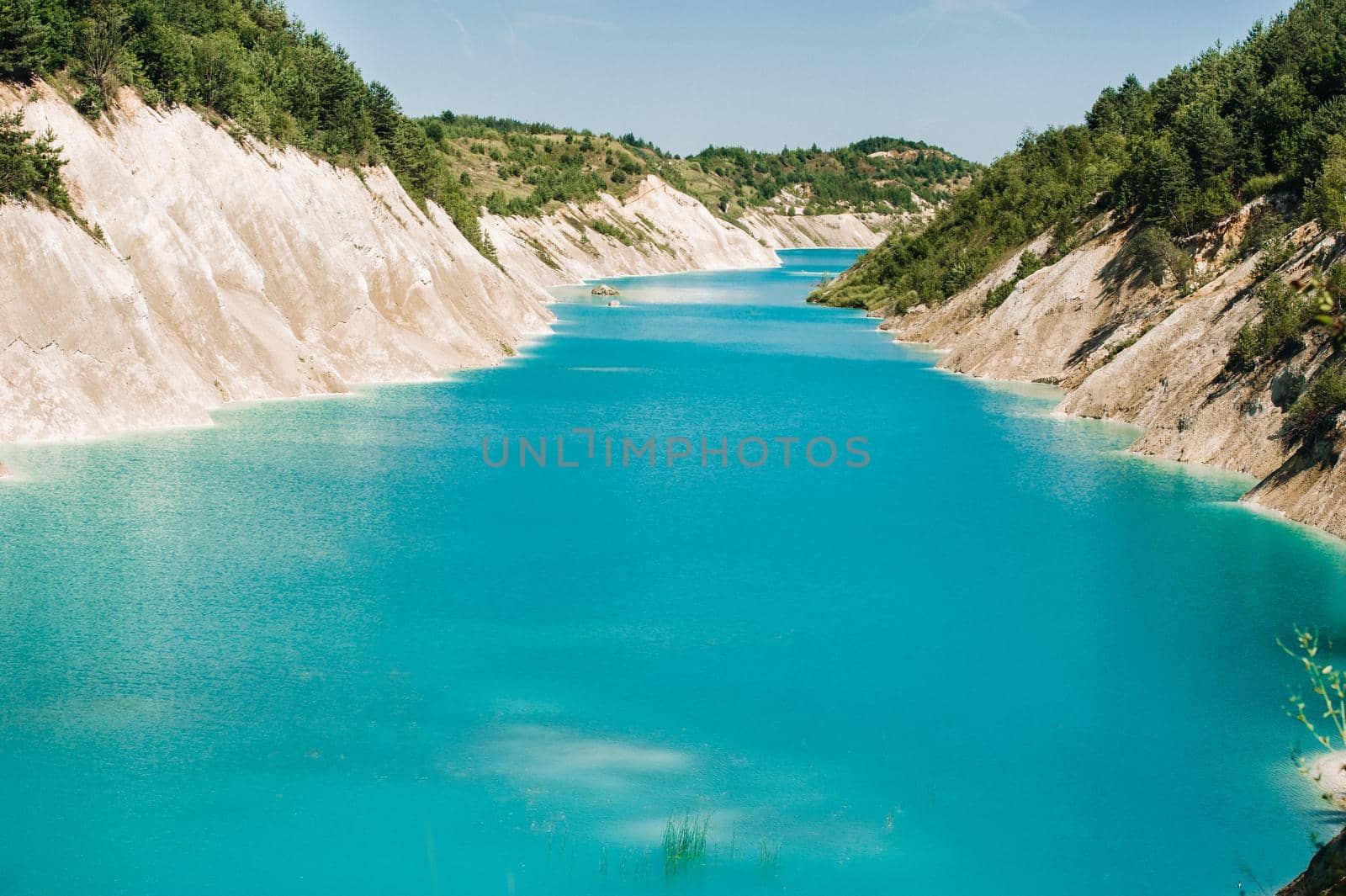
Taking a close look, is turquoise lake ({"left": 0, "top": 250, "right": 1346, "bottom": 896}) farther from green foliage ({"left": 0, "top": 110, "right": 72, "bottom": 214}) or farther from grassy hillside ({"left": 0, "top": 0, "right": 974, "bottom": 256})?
grassy hillside ({"left": 0, "top": 0, "right": 974, "bottom": 256})

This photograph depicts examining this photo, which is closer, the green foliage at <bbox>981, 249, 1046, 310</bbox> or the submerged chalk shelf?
the submerged chalk shelf

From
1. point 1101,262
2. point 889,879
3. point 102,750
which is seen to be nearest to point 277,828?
point 102,750

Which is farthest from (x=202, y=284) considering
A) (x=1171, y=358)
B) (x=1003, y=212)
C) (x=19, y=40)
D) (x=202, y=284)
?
(x=1003, y=212)

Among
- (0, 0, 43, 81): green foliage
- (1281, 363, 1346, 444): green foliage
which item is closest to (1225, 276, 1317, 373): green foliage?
(1281, 363, 1346, 444): green foliage

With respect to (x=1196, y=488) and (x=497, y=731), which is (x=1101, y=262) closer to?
(x=1196, y=488)

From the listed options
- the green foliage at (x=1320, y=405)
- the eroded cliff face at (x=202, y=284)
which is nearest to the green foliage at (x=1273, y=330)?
the green foliage at (x=1320, y=405)

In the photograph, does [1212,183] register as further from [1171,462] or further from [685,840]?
[685,840]

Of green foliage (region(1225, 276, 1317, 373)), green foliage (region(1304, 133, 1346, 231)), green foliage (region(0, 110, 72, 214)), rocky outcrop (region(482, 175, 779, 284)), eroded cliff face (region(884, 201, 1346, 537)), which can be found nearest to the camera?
eroded cliff face (region(884, 201, 1346, 537))
